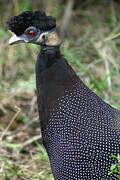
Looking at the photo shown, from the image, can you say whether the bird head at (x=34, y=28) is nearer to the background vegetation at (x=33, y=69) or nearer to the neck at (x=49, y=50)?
the neck at (x=49, y=50)

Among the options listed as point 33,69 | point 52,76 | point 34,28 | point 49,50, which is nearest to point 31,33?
point 34,28

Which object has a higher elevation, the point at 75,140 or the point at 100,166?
the point at 75,140

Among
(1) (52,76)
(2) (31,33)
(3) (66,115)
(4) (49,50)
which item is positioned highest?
(2) (31,33)

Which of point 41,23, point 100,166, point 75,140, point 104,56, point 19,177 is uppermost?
point 41,23

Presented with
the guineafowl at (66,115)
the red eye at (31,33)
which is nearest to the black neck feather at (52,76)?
the guineafowl at (66,115)

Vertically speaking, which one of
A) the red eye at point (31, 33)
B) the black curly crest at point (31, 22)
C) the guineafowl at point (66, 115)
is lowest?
the guineafowl at point (66, 115)

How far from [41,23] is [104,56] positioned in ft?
6.44

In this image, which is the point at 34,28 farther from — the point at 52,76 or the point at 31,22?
the point at 52,76

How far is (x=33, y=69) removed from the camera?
485cm

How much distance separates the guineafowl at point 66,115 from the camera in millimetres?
2494

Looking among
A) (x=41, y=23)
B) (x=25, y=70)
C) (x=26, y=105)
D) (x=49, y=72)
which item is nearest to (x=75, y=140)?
(x=49, y=72)

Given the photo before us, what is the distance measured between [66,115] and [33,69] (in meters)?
Result: 2.37

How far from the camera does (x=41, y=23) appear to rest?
2504 mm

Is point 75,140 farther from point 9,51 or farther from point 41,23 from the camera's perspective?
point 9,51
